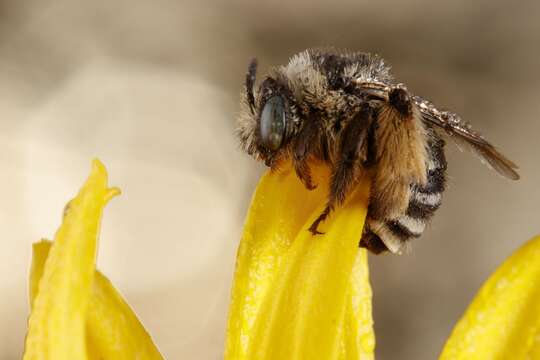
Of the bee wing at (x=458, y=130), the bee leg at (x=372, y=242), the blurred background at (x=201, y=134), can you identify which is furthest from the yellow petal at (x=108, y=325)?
the blurred background at (x=201, y=134)

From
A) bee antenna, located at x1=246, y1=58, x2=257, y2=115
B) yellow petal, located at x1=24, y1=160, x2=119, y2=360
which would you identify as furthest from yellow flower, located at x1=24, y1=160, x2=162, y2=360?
bee antenna, located at x1=246, y1=58, x2=257, y2=115

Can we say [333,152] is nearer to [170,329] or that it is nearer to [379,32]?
[170,329]

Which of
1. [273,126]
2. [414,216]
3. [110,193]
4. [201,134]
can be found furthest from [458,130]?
[201,134]

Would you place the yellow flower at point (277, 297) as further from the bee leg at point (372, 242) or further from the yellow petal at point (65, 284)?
the bee leg at point (372, 242)

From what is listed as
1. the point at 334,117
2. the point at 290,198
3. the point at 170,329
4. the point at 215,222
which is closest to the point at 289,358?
the point at 290,198

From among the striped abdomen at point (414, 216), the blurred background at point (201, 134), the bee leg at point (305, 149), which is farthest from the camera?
the blurred background at point (201, 134)
